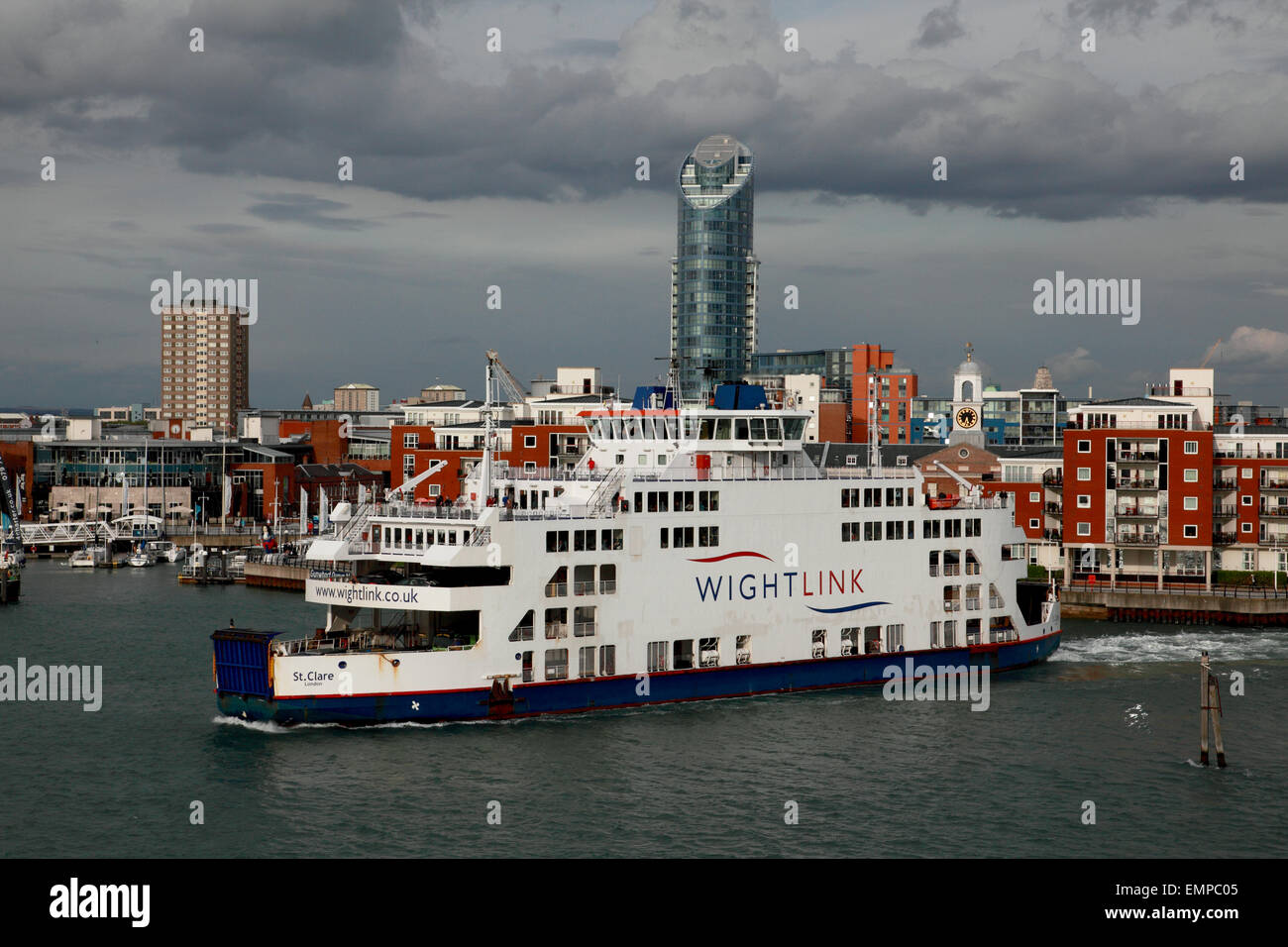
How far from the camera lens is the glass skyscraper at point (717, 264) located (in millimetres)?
162875

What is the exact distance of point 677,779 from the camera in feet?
109

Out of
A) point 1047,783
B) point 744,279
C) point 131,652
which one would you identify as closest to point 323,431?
point 744,279

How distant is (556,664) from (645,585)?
11.9 feet

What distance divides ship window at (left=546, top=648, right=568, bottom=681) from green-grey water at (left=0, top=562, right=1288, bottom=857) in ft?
4.45

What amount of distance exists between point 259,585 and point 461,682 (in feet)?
159

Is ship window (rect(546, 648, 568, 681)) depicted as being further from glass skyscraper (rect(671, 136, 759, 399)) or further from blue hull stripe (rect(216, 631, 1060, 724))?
glass skyscraper (rect(671, 136, 759, 399))

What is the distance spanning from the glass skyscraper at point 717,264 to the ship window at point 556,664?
406ft

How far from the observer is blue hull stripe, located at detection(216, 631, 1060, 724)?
36406mm

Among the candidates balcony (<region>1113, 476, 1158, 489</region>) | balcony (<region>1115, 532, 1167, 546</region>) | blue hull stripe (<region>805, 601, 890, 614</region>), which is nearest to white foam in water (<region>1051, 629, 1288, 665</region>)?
balcony (<region>1115, 532, 1167, 546</region>)

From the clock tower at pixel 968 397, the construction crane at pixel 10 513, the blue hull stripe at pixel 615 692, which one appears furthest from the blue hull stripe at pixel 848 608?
the construction crane at pixel 10 513

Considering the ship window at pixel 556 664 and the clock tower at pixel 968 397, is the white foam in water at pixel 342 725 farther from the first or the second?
the clock tower at pixel 968 397

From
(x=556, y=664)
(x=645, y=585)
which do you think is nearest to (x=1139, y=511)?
(x=645, y=585)

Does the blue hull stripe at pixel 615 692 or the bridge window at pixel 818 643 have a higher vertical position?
the bridge window at pixel 818 643

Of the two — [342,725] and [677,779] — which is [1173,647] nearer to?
[677,779]
